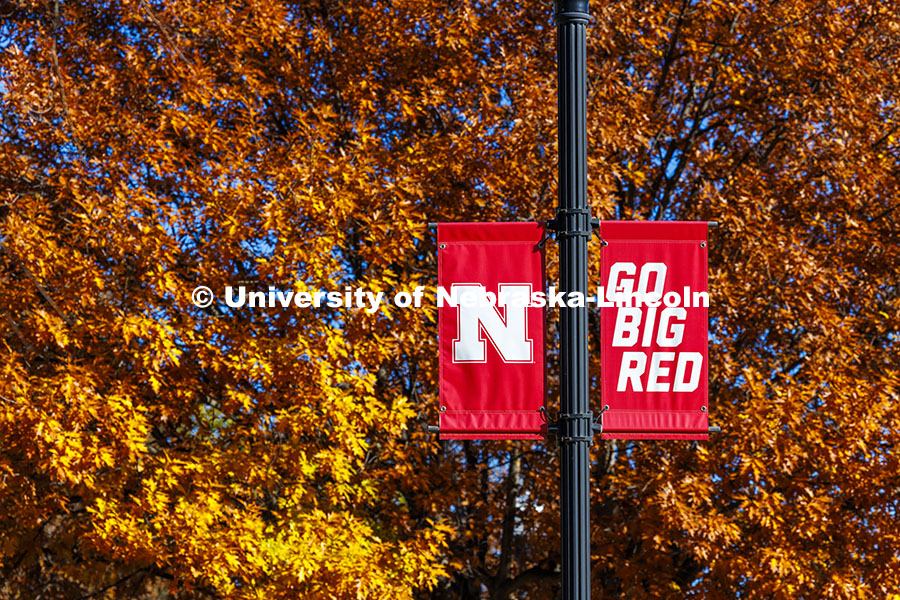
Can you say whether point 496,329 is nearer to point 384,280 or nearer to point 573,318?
point 573,318

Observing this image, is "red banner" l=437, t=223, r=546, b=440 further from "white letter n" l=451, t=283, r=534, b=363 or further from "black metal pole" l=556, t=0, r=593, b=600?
"black metal pole" l=556, t=0, r=593, b=600

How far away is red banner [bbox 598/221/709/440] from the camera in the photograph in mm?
5840

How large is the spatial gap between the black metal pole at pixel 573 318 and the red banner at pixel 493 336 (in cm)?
16

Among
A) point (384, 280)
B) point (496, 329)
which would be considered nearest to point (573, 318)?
point (496, 329)

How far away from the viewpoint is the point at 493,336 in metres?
5.86

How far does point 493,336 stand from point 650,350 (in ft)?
2.80

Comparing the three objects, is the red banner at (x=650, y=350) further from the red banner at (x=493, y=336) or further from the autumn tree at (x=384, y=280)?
the autumn tree at (x=384, y=280)

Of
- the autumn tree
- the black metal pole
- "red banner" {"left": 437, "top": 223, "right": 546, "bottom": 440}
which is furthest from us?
the autumn tree

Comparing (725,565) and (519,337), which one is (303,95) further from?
(519,337)

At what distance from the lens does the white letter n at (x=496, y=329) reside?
5.84m

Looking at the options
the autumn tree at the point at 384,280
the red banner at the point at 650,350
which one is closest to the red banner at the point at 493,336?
the red banner at the point at 650,350

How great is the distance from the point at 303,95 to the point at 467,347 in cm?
908

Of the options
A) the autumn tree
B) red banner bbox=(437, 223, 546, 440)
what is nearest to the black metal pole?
red banner bbox=(437, 223, 546, 440)

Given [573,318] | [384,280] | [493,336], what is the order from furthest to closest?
[384,280] < [493,336] < [573,318]
